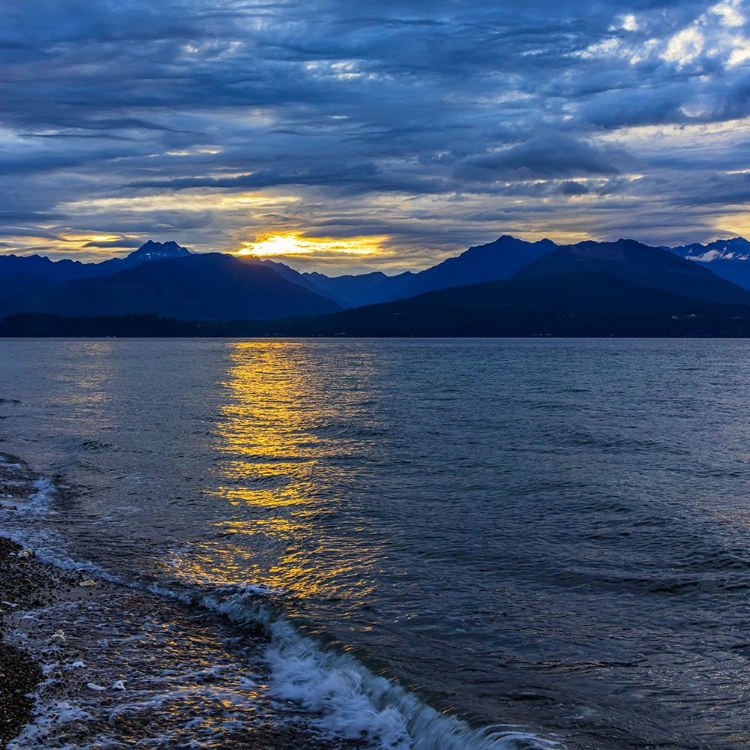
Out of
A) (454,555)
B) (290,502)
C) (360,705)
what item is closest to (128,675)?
(360,705)

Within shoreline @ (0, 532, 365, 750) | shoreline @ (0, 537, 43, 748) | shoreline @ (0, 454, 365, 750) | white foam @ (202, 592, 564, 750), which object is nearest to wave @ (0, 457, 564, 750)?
white foam @ (202, 592, 564, 750)

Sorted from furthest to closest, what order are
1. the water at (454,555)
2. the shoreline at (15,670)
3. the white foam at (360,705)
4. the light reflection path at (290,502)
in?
the light reflection path at (290,502)
the water at (454,555)
the white foam at (360,705)
the shoreline at (15,670)

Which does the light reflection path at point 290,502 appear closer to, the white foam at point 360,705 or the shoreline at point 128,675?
the shoreline at point 128,675

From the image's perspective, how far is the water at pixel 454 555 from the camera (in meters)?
13.9

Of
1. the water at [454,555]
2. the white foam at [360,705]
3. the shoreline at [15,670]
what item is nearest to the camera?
the shoreline at [15,670]

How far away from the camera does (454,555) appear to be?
76.1ft

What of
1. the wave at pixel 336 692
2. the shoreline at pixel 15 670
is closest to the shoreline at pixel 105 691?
the shoreline at pixel 15 670

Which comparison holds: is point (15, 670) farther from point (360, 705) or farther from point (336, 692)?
point (360, 705)

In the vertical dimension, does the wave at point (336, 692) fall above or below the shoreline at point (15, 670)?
below

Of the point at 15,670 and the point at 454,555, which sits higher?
the point at 15,670

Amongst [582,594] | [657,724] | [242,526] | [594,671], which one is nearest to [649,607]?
[582,594]

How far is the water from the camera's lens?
13858 mm

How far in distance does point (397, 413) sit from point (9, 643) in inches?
1986

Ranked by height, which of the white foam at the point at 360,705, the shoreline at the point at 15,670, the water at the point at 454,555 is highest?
the shoreline at the point at 15,670
